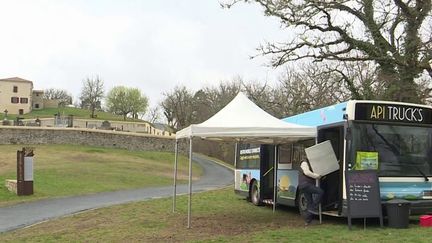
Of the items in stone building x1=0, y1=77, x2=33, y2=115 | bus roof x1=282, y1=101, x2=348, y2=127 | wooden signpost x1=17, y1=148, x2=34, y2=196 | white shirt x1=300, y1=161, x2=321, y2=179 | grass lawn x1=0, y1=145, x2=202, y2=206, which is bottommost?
grass lawn x1=0, y1=145, x2=202, y2=206

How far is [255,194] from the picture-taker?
58.9 ft

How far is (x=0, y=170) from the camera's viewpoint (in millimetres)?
36219

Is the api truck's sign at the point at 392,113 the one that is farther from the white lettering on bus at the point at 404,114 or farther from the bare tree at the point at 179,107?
the bare tree at the point at 179,107

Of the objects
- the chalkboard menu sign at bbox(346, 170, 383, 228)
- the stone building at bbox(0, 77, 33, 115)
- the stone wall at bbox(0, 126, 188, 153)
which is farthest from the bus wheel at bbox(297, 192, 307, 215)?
the stone building at bbox(0, 77, 33, 115)

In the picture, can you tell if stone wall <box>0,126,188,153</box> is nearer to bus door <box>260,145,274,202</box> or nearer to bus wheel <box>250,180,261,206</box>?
bus wheel <box>250,180,261,206</box>

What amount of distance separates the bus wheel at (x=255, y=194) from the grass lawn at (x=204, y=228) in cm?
51

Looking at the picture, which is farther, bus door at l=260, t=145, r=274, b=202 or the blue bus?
bus door at l=260, t=145, r=274, b=202

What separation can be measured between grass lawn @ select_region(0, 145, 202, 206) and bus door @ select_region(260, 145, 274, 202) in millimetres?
10419

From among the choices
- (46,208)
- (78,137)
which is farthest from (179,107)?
(46,208)

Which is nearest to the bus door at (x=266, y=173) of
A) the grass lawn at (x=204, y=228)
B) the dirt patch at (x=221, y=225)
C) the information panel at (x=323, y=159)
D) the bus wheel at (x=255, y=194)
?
the bus wheel at (x=255, y=194)

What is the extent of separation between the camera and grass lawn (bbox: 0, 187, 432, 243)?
411 inches

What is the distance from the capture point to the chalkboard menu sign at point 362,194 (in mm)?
11289

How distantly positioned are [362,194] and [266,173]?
6.20 metres

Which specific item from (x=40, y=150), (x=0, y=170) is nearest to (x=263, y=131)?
(x=0, y=170)
